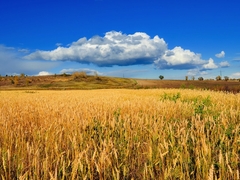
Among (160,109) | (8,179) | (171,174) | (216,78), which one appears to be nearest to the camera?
(171,174)

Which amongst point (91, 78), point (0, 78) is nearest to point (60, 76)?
point (91, 78)

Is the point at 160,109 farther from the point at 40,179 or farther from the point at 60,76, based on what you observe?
the point at 60,76

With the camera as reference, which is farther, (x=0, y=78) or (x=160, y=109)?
(x=0, y=78)

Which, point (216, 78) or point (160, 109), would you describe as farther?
point (216, 78)

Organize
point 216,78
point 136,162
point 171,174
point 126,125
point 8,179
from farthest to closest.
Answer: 1. point 216,78
2. point 126,125
3. point 136,162
4. point 8,179
5. point 171,174

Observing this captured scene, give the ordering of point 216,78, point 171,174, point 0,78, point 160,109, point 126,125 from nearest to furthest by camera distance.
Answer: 1. point 171,174
2. point 126,125
3. point 160,109
4. point 0,78
5. point 216,78

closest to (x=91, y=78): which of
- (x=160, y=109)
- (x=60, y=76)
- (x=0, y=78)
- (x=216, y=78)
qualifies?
(x=60, y=76)

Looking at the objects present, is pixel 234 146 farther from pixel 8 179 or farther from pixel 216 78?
pixel 216 78

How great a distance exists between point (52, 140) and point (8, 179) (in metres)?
1.11

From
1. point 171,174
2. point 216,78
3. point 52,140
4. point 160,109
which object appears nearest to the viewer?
point 171,174

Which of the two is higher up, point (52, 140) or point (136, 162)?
point (52, 140)

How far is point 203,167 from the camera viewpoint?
2.46 metres

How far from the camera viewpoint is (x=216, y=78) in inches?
3789

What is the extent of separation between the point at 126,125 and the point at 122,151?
140cm
